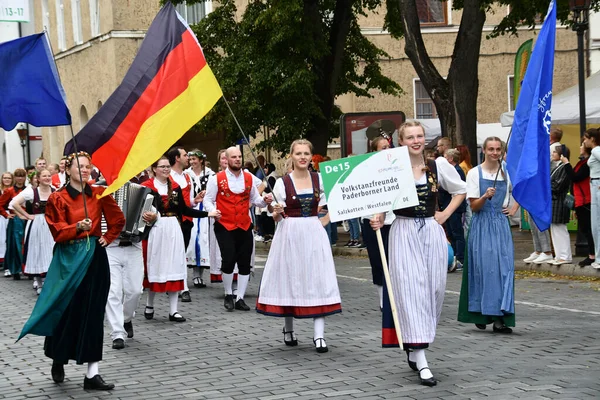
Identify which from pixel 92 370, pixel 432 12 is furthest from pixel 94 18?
pixel 92 370

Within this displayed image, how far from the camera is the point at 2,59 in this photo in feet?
29.9

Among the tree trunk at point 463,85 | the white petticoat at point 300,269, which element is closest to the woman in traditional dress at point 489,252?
the white petticoat at point 300,269

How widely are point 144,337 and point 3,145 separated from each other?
1939 inches

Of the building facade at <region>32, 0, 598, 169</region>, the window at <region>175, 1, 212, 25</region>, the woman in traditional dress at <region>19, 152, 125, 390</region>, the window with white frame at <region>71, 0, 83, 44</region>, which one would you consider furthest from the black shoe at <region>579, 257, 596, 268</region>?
the window with white frame at <region>71, 0, 83, 44</region>

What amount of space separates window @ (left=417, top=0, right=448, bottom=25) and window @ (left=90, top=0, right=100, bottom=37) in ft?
38.7

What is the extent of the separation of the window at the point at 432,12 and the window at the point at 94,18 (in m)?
11.8

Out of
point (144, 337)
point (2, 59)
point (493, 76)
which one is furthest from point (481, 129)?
point (2, 59)

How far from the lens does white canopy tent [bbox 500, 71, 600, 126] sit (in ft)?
65.6

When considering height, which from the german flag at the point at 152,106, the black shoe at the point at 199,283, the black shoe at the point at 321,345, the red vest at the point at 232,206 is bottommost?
the black shoe at the point at 199,283

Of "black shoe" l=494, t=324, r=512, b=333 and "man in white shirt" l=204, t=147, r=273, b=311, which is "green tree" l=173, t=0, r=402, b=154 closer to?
"man in white shirt" l=204, t=147, r=273, b=311

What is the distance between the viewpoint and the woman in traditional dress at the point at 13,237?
20062 millimetres

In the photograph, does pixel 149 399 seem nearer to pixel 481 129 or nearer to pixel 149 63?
pixel 149 63

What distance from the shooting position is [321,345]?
9922 mm

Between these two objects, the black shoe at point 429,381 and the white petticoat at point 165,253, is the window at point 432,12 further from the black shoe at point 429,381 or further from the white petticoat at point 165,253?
the black shoe at point 429,381
